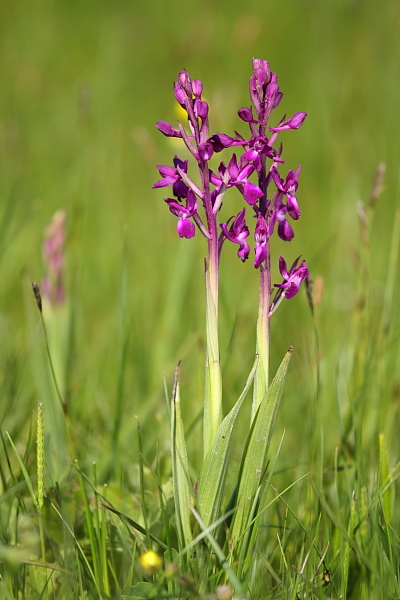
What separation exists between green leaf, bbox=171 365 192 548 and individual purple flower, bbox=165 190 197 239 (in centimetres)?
33

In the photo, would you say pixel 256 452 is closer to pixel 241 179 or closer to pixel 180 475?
pixel 180 475

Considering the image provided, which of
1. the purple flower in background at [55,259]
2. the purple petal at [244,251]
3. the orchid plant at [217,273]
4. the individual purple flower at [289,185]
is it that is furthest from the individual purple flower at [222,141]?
the purple flower in background at [55,259]

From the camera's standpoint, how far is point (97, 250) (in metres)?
4.51

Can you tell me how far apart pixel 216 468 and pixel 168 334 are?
1752 millimetres

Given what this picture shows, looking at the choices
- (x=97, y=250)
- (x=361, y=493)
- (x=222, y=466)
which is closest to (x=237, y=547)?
(x=222, y=466)

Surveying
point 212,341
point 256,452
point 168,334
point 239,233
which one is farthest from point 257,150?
point 168,334

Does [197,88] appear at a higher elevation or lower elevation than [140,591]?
higher

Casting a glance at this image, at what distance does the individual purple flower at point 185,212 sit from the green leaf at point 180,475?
1.08 ft

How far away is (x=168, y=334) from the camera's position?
3307 millimetres

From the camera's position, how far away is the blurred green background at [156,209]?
2830mm

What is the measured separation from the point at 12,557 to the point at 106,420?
1.66 m

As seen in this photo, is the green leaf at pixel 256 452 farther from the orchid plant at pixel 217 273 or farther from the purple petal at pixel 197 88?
the purple petal at pixel 197 88

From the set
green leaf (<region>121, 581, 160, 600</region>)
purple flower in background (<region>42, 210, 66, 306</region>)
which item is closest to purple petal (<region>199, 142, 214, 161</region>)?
green leaf (<region>121, 581, 160, 600</region>)

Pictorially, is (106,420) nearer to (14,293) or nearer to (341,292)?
(14,293)
